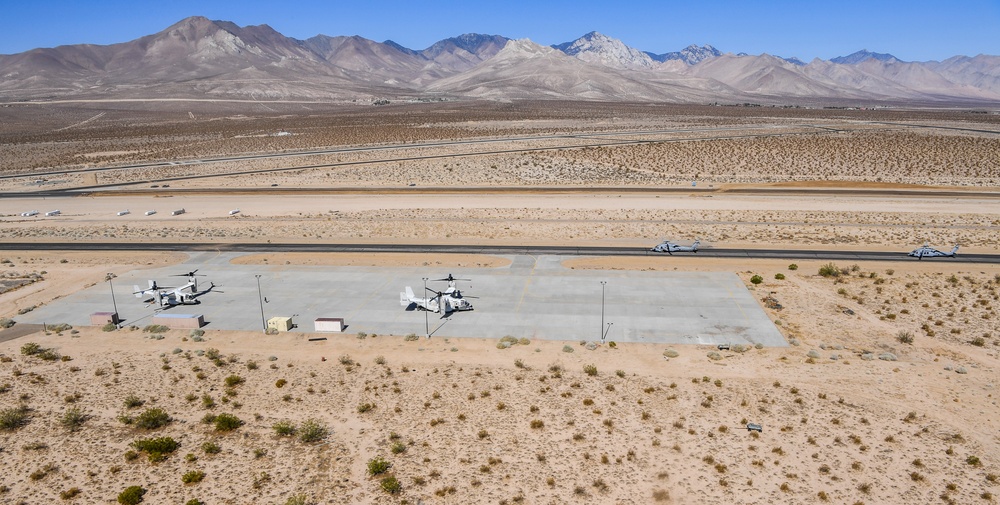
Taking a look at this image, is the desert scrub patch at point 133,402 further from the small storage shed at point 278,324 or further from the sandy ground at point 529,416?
the small storage shed at point 278,324

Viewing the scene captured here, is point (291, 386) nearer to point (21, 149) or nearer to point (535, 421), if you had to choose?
point (535, 421)

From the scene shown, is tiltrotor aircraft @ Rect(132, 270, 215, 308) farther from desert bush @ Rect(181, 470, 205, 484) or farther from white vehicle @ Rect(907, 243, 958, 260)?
white vehicle @ Rect(907, 243, 958, 260)

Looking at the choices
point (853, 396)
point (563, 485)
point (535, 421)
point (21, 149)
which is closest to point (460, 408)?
point (535, 421)

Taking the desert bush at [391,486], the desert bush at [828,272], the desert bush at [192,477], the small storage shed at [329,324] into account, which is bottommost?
the desert bush at [391,486]

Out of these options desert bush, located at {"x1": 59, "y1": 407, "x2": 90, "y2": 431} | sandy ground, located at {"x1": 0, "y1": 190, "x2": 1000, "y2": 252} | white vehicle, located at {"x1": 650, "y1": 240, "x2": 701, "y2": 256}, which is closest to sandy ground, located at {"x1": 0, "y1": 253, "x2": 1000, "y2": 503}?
desert bush, located at {"x1": 59, "y1": 407, "x2": 90, "y2": 431}

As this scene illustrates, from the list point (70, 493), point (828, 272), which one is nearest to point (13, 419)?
point (70, 493)

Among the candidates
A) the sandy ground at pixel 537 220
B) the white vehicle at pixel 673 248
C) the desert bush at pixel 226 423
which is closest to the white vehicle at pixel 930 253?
the sandy ground at pixel 537 220
